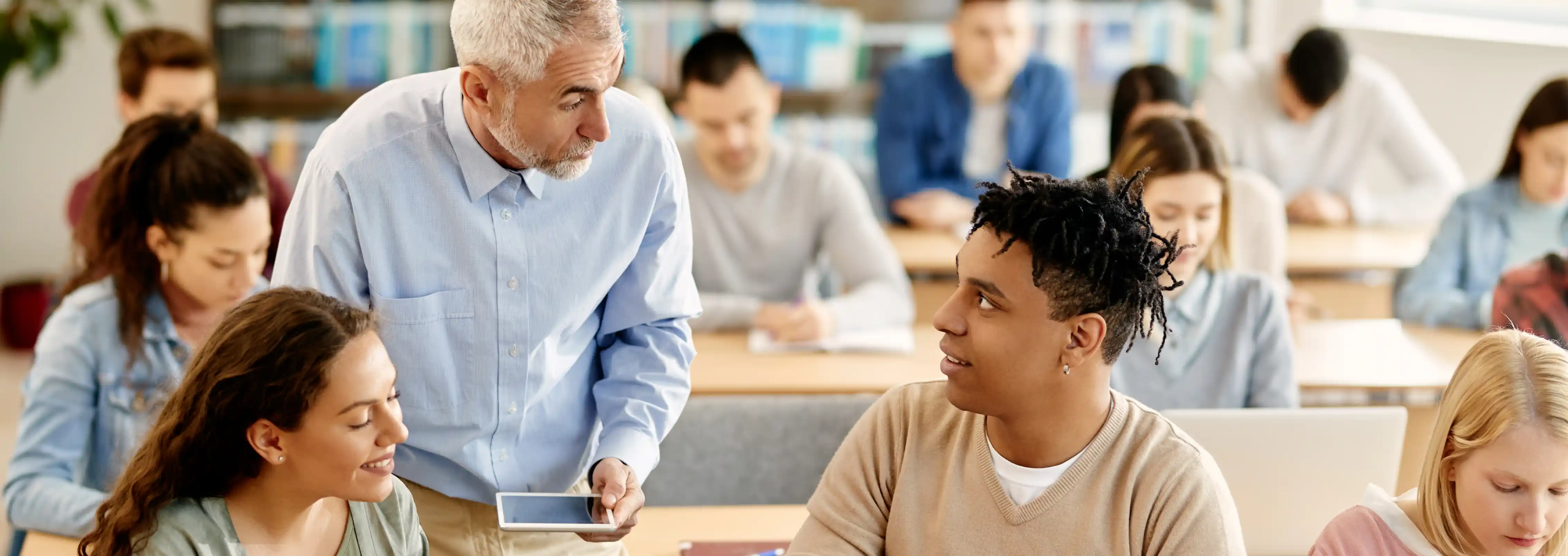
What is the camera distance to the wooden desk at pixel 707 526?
7.20ft

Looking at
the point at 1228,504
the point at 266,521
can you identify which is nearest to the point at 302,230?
the point at 266,521

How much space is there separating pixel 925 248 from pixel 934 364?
3.58ft

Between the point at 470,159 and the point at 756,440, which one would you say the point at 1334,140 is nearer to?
the point at 756,440

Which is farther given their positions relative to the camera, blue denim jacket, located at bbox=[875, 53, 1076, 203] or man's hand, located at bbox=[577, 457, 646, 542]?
blue denim jacket, located at bbox=[875, 53, 1076, 203]

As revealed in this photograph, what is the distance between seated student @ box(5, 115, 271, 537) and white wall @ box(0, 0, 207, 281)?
3.68m

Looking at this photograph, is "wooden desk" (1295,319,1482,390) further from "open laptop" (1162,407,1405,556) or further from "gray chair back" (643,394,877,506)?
"gray chair back" (643,394,877,506)

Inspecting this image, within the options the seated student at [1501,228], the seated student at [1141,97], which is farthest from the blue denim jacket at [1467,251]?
the seated student at [1141,97]

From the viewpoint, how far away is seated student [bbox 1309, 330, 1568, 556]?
1.76 metres

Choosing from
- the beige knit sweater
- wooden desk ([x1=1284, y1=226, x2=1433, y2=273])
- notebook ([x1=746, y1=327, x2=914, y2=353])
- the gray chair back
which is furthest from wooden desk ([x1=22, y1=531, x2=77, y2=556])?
wooden desk ([x1=1284, y1=226, x2=1433, y2=273])

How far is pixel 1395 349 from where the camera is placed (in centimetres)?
342

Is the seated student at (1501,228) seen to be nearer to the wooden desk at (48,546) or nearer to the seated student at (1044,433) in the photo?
the seated student at (1044,433)

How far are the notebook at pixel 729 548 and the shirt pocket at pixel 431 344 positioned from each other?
0.46 metres

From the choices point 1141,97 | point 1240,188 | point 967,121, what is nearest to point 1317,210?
point 1240,188

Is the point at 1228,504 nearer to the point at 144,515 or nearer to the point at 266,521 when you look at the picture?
the point at 266,521
